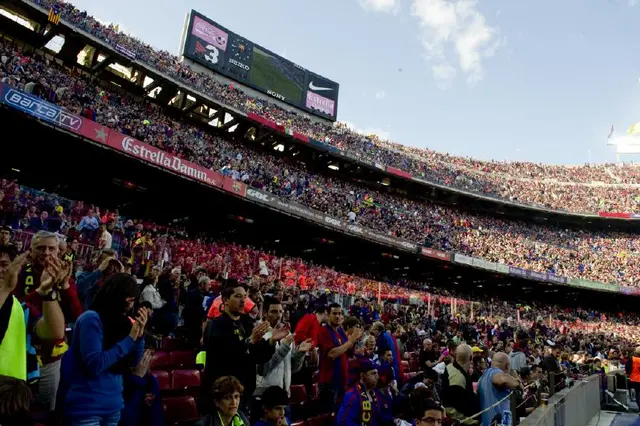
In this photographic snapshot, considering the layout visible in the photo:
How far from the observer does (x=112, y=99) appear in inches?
915

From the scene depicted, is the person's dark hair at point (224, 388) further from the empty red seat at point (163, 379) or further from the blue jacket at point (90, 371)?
the empty red seat at point (163, 379)

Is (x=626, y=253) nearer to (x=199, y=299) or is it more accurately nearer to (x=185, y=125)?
(x=185, y=125)

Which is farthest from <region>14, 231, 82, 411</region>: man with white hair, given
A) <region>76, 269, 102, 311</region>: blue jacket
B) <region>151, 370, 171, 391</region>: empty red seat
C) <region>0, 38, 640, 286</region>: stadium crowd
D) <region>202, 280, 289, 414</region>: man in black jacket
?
<region>0, 38, 640, 286</region>: stadium crowd

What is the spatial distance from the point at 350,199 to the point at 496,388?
88.4 ft

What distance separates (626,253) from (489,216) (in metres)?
12.3

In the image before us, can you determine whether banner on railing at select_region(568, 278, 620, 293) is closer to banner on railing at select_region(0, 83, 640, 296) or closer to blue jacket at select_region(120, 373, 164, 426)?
banner on railing at select_region(0, 83, 640, 296)

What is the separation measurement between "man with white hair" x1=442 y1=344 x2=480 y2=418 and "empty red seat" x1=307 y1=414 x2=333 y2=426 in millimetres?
1274

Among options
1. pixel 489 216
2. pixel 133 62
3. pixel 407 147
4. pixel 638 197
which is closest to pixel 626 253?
pixel 638 197

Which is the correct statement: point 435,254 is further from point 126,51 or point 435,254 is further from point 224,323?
point 224,323

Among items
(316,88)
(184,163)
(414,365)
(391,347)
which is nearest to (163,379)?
(391,347)

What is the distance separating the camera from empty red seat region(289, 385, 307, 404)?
220 inches

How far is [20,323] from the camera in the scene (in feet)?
8.45

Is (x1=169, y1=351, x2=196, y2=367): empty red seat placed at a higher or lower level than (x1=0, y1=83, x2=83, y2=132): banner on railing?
lower

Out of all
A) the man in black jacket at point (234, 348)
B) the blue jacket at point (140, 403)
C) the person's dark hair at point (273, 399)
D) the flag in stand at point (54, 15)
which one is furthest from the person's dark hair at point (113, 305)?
the flag in stand at point (54, 15)
